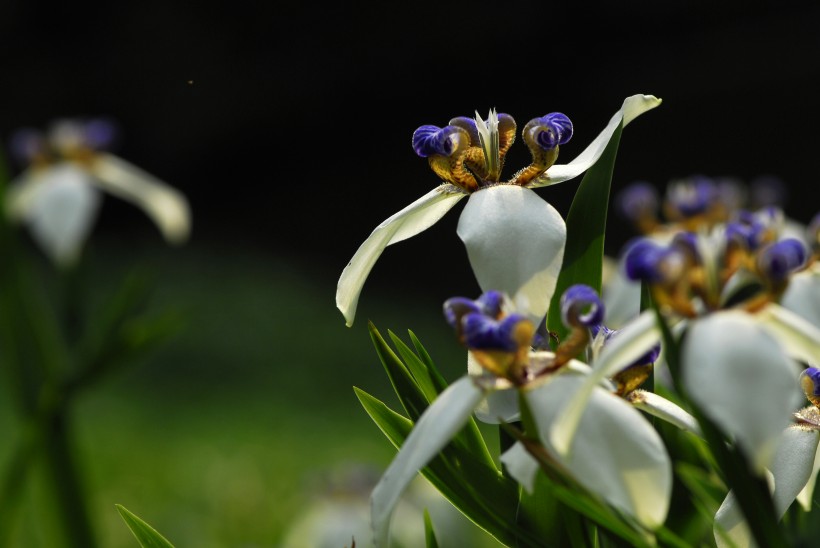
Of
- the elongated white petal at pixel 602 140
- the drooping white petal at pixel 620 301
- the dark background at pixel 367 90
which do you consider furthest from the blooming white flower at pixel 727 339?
the dark background at pixel 367 90

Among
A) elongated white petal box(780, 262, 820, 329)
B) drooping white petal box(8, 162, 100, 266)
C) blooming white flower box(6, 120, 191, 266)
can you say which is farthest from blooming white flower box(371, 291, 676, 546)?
drooping white petal box(8, 162, 100, 266)

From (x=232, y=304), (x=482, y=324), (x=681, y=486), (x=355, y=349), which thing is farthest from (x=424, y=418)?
(x=232, y=304)

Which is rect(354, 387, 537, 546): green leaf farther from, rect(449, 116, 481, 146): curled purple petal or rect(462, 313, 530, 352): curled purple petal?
rect(449, 116, 481, 146): curled purple petal

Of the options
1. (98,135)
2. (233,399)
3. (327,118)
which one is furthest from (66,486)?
(327,118)

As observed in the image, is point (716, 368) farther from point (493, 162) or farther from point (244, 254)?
point (244, 254)

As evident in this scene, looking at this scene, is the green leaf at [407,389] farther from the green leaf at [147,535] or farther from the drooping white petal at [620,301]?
the drooping white petal at [620,301]

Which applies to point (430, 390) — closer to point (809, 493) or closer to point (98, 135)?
point (809, 493)
